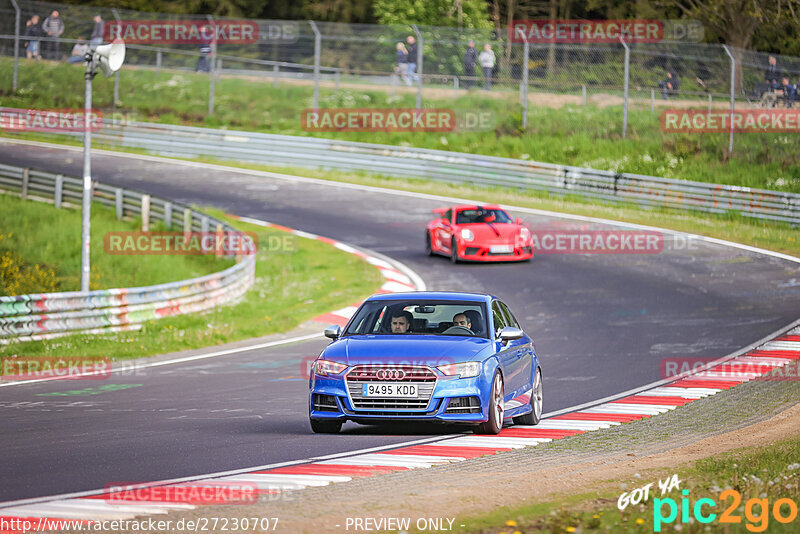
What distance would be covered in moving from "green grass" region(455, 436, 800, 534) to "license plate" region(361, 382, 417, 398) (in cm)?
237

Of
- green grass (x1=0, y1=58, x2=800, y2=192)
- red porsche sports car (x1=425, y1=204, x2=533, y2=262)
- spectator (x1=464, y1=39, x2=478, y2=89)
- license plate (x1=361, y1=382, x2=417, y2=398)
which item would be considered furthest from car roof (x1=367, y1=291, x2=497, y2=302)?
spectator (x1=464, y1=39, x2=478, y2=89)

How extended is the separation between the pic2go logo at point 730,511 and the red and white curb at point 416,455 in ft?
8.22

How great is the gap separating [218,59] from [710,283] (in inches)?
989

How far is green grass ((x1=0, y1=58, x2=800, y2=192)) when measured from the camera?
34281mm

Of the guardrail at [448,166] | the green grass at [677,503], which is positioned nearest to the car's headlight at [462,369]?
the green grass at [677,503]

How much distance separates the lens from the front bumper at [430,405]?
10078mm

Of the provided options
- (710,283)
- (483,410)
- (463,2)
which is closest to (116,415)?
(483,410)

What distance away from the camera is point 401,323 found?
36.2ft

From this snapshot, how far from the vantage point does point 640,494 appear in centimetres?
740

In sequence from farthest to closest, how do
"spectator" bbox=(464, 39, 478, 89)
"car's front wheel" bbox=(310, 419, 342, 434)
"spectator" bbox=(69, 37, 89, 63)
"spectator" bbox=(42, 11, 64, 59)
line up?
"spectator" bbox=(69, 37, 89, 63) < "spectator" bbox=(42, 11, 64, 59) < "spectator" bbox=(464, 39, 478, 89) < "car's front wheel" bbox=(310, 419, 342, 434)

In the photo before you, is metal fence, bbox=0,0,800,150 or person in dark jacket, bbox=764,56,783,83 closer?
person in dark jacket, bbox=764,56,783,83

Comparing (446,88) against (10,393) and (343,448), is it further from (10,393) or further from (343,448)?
(343,448)

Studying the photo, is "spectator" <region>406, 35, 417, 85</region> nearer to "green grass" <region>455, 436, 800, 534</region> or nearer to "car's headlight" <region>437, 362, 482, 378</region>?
"car's headlight" <region>437, 362, 482, 378</region>

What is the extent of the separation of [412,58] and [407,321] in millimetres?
27871
